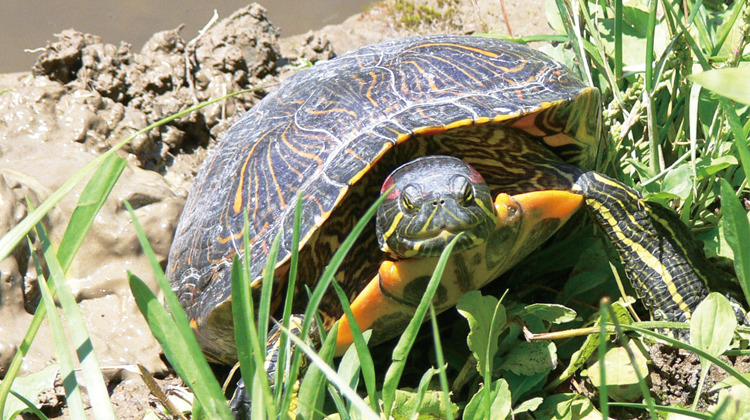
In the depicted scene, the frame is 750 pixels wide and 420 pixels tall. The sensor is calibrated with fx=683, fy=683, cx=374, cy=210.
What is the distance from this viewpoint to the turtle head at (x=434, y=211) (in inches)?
70.4

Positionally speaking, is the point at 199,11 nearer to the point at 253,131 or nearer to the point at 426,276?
the point at 253,131

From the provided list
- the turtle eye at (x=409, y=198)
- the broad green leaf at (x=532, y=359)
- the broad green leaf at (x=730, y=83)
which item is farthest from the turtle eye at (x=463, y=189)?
the broad green leaf at (x=730, y=83)

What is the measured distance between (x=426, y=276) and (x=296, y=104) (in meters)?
0.76

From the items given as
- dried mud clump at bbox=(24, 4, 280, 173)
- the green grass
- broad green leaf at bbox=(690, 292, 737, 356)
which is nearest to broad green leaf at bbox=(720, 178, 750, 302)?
the green grass

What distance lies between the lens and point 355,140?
1.98 metres

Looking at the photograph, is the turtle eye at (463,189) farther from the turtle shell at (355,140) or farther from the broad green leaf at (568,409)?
the broad green leaf at (568,409)

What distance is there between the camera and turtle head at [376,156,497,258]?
179 cm

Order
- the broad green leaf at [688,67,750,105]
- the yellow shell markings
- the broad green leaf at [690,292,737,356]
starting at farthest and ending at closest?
the yellow shell markings, the broad green leaf at [690,292,737,356], the broad green leaf at [688,67,750,105]

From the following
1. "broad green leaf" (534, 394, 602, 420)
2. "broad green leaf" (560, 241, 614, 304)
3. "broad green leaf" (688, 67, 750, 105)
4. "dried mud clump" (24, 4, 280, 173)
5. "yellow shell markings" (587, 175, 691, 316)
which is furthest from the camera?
"dried mud clump" (24, 4, 280, 173)

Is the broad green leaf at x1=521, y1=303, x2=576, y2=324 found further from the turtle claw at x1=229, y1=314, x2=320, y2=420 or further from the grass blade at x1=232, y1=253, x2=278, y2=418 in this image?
the grass blade at x1=232, y1=253, x2=278, y2=418

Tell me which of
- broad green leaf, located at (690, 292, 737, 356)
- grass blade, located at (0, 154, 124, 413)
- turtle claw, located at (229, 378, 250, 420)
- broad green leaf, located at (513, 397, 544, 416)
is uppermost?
grass blade, located at (0, 154, 124, 413)

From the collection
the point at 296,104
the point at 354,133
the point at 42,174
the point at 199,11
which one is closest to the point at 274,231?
the point at 354,133

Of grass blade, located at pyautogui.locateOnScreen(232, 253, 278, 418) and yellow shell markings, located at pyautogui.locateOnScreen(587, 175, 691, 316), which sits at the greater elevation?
grass blade, located at pyautogui.locateOnScreen(232, 253, 278, 418)

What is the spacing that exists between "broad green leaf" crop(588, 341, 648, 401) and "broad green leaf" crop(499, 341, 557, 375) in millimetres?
137
